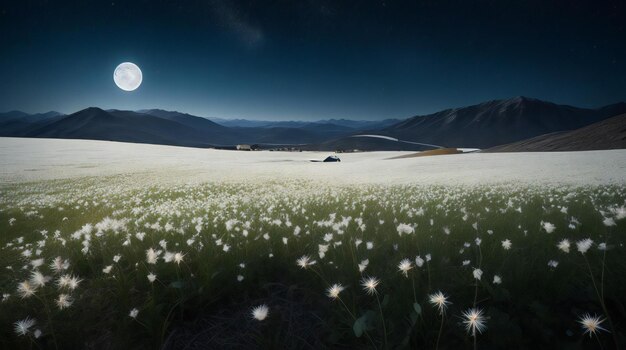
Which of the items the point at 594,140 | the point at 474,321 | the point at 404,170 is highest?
the point at 594,140

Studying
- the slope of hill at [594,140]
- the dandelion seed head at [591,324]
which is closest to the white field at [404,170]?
the dandelion seed head at [591,324]

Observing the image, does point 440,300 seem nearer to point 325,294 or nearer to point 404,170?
point 325,294

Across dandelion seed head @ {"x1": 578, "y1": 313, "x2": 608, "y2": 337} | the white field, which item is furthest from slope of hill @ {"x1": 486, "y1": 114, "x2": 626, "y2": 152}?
dandelion seed head @ {"x1": 578, "y1": 313, "x2": 608, "y2": 337}

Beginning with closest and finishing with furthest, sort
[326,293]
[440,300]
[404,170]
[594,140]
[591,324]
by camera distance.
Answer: [591,324], [440,300], [326,293], [404,170], [594,140]

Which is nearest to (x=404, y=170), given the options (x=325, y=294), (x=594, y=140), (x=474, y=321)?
(x=325, y=294)

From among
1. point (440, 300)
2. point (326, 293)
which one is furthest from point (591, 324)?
point (326, 293)

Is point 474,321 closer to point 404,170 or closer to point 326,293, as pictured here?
point 326,293

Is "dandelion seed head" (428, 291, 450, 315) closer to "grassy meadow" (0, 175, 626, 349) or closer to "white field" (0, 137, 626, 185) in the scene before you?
"grassy meadow" (0, 175, 626, 349)

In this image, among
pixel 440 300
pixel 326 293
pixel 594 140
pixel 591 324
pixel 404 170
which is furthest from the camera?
pixel 594 140

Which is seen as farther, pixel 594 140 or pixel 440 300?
pixel 594 140

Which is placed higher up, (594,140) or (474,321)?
(594,140)

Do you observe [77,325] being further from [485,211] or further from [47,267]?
[485,211]

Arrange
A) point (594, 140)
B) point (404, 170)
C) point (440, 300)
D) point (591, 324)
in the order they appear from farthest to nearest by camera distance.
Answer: point (594, 140) < point (404, 170) < point (440, 300) < point (591, 324)

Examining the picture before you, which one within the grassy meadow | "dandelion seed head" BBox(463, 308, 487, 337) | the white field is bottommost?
the white field
